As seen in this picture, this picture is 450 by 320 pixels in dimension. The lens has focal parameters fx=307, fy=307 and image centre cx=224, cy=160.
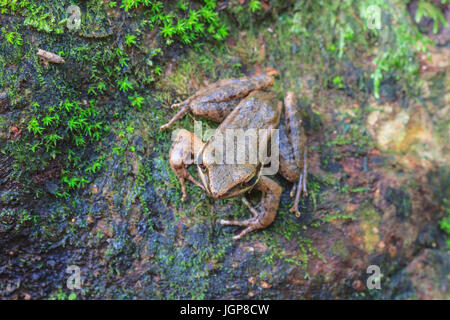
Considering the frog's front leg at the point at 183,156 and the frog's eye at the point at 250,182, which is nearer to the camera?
the frog's eye at the point at 250,182

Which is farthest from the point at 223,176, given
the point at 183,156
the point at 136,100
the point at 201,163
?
the point at 136,100

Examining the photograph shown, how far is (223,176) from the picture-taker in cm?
368

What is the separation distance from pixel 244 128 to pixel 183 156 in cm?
88

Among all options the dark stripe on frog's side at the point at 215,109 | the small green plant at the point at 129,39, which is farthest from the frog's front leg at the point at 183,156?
the small green plant at the point at 129,39

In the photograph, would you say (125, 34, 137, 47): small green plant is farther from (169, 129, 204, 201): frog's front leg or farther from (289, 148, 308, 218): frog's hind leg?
(289, 148, 308, 218): frog's hind leg

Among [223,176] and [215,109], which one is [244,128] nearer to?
[215,109]

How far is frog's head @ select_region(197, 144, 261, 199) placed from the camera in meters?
3.66

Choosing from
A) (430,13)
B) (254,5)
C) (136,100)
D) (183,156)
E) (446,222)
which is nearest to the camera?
(183,156)

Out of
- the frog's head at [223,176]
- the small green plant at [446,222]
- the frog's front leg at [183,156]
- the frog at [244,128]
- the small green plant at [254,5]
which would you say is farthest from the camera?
the small green plant at [446,222]

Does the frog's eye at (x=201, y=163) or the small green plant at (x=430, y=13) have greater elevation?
the small green plant at (x=430, y=13)

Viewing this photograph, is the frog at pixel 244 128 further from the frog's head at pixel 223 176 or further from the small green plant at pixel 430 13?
the small green plant at pixel 430 13

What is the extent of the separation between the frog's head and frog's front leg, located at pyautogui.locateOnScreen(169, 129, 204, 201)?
20cm

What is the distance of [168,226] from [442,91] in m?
5.05

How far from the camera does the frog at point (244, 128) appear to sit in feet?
12.3
